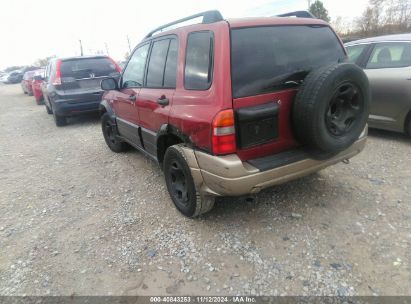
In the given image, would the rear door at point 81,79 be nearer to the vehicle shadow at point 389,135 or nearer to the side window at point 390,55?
the side window at point 390,55

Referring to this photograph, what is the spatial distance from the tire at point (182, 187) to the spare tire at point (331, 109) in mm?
1014

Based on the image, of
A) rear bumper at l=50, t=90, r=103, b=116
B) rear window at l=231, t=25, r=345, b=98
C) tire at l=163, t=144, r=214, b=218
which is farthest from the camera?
rear bumper at l=50, t=90, r=103, b=116

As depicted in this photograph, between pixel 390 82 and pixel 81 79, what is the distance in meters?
6.50

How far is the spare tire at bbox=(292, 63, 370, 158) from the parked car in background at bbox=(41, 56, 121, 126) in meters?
5.97

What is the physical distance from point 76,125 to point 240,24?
6886mm

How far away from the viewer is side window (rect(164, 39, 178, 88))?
302cm

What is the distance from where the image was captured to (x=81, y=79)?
7.52 metres

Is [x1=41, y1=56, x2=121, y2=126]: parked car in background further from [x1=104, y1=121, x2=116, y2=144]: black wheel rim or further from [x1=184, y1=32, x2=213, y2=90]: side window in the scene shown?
[x1=184, y1=32, x2=213, y2=90]: side window

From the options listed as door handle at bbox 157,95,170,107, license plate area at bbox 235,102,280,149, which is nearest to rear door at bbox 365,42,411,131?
license plate area at bbox 235,102,280,149

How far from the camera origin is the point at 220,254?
8.59 feet

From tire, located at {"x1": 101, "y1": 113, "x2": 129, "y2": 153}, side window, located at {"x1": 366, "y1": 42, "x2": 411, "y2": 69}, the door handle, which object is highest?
side window, located at {"x1": 366, "y1": 42, "x2": 411, "y2": 69}

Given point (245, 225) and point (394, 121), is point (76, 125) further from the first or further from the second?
point (394, 121)

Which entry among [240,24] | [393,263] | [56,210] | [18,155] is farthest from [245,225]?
[18,155]

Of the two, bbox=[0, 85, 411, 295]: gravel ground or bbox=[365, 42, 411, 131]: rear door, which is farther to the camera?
bbox=[365, 42, 411, 131]: rear door
